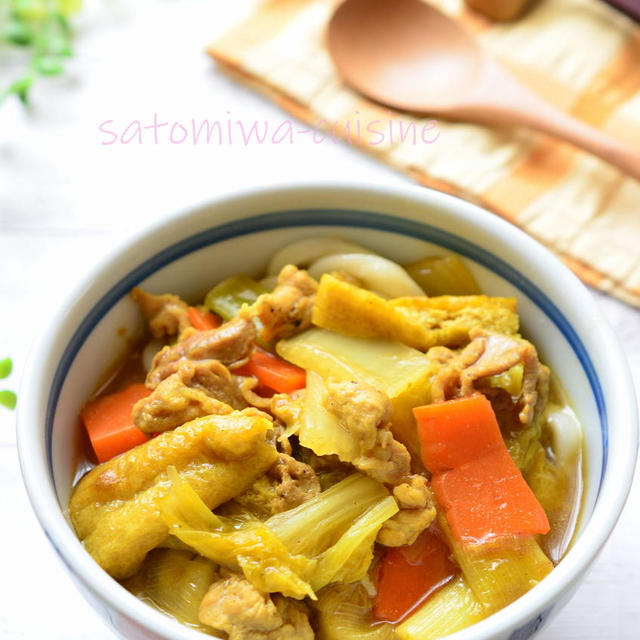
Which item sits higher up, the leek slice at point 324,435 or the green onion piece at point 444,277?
the green onion piece at point 444,277

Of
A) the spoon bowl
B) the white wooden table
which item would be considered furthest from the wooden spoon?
the white wooden table

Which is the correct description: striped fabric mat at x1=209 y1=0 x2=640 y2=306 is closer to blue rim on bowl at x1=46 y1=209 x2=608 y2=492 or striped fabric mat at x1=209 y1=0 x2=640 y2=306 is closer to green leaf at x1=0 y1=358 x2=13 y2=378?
blue rim on bowl at x1=46 y1=209 x2=608 y2=492

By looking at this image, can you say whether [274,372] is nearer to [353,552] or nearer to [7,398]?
[353,552]

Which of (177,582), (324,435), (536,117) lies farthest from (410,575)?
(536,117)

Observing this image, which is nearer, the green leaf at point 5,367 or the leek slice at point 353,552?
the leek slice at point 353,552

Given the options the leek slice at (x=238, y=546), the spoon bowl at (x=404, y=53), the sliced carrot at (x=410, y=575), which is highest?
the spoon bowl at (x=404, y=53)

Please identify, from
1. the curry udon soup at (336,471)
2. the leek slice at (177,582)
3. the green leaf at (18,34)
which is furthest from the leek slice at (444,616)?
the green leaf at (18,34)

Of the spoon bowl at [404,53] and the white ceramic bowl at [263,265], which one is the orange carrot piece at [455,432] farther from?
the spoon bowl at [404,53]

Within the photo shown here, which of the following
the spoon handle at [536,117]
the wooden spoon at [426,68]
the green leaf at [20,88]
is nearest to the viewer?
the spoon handle at [536,117]
